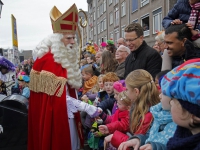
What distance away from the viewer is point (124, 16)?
23.4 m

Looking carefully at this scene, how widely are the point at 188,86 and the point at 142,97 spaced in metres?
1.06

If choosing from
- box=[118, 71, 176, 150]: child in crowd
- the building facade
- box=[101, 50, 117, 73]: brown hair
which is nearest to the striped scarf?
box=[118, 71, 176, 150]: child in crowd

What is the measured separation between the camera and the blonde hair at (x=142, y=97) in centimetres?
206

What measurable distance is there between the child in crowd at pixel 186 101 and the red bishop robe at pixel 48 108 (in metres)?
1.93

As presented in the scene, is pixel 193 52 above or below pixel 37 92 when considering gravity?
above

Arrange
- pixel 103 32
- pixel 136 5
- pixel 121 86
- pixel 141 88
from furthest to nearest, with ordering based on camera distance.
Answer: pixel 103 32 → pixel 136 5 → pixel 121 86 → pixel 141 88

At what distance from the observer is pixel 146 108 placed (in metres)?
2.07

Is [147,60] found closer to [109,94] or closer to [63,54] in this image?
[109,94]

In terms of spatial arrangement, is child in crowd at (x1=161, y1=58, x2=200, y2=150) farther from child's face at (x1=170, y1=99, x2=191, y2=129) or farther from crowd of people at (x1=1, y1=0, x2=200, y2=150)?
crowd of people at (x1=1, y1=0, x2=200, y2=150)

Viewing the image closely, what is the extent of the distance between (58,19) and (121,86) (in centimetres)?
129

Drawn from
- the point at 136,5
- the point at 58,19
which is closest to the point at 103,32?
the point at 136,5

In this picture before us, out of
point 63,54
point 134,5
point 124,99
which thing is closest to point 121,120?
point 124,99

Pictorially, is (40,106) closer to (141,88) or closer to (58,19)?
(58,19)

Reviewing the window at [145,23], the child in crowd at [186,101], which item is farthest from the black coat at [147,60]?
the window at [145,23]
